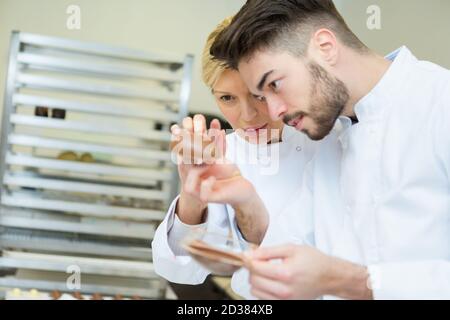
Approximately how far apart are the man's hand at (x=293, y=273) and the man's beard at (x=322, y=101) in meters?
0.36

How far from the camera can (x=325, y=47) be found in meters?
1.10

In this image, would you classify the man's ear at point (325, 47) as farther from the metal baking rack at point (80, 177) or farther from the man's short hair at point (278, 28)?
the metal baking rack at point (80, 177)

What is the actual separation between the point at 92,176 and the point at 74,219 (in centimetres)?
31

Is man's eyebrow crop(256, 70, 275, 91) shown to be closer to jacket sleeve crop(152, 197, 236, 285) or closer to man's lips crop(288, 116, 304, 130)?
man's lips crop(288, 116, 304, 130)

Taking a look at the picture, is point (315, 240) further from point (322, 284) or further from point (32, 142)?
point (32, 142)

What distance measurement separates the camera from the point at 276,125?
4.37 feet

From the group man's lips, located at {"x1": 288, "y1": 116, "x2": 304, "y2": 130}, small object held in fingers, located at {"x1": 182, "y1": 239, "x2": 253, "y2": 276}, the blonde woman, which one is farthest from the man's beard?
small object held in fingers, located at {"x1": 182, "y1": 239, "x2": 253, "y2": 276}

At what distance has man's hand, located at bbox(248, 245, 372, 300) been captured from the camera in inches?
27.7

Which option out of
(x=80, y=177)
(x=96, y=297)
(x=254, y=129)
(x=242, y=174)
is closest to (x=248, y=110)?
(x=254, y=129)

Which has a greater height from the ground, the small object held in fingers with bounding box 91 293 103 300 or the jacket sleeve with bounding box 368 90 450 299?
the jacket sleeve with bounding box 368 90 450 299

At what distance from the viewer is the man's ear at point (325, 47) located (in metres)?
1.09

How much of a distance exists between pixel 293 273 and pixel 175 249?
519 mm

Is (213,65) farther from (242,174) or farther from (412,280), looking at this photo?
(412,280)

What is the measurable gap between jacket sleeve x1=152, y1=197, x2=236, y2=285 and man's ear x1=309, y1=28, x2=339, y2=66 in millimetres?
415
